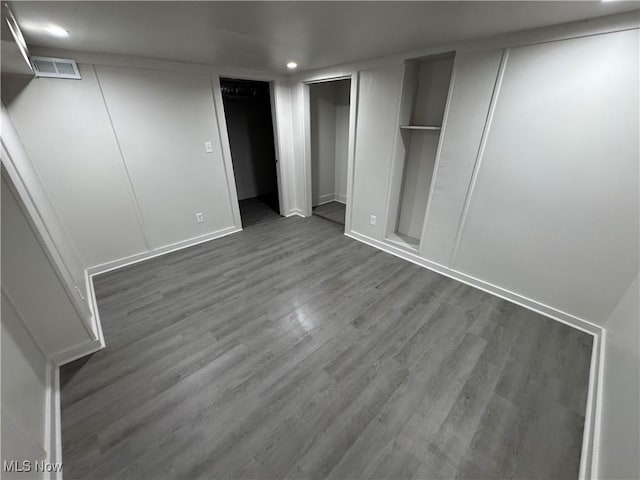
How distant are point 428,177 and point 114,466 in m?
3.45

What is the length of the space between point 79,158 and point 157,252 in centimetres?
126

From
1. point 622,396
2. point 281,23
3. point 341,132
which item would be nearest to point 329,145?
point 341,132

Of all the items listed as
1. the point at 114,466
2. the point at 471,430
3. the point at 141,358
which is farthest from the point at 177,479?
the point at 471,430

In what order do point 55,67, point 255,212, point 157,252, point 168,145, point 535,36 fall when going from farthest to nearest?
point 255,212 → point 157,252 → point 168,145 → point 55,67 → point 535,36

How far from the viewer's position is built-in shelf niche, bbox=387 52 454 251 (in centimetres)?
261

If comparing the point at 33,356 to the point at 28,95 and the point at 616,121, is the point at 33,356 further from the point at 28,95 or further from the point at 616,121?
the point at 616,121

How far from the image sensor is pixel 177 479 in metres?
1.21

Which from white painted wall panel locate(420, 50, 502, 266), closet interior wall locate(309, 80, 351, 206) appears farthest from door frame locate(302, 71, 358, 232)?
white painted wall panel locate(420, 50, 502, 266)

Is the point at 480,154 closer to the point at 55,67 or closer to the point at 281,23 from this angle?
the point at 281,23

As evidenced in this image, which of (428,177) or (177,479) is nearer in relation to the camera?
(177,479)

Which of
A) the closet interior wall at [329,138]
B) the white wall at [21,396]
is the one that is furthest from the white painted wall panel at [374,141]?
the white wall at [21,396]

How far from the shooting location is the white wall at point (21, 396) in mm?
1006

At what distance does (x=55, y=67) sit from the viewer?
2217 millimetres

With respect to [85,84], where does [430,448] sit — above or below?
below
